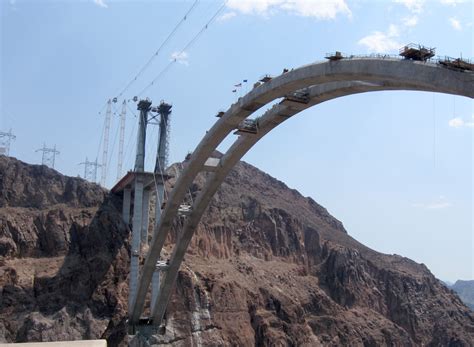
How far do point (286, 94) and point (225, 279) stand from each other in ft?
156

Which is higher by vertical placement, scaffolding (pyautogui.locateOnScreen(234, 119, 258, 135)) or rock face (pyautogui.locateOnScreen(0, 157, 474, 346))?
scaffolding (pyautogui.locateOnScreen(234, 119, 258, 135))

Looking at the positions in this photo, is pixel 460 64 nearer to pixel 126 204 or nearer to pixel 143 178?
pixel 143 178

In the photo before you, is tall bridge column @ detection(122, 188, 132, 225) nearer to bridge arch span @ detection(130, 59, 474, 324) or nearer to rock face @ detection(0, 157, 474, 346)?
rock face @ detection(0, 157, 474, 346)

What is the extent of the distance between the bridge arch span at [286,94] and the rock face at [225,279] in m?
14.8

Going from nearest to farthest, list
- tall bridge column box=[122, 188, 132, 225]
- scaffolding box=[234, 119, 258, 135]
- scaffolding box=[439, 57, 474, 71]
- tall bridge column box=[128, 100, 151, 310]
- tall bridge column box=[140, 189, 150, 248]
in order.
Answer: scaffolding box=[439, 57, 474, 71]
scaffolding box=[234, 119, 258, 135]
tall bridge column box=[128, 100, 151, 310]
tall bridge column box=[140, 189, 150, 248]
tall bridge column box=[122, 188, 132, 225]

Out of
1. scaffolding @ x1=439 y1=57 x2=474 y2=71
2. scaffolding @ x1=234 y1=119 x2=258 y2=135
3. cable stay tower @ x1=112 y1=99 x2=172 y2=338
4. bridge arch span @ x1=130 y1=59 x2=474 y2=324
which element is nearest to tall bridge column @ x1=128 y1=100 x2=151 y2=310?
cable stay tower @ x1=112 y1=99 x2=172 y2=338

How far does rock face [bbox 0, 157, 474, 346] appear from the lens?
199 ft

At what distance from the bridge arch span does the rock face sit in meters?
14.8

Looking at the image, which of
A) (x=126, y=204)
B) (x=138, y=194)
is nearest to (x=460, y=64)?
(x=138, y=194)

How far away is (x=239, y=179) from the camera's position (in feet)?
342

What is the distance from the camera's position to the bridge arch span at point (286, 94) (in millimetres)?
19094

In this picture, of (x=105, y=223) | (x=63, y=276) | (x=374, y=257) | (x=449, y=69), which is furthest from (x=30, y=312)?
(x=374, y=257)

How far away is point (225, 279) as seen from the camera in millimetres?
72375

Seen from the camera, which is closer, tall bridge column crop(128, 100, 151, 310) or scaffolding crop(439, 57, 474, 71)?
scaffolding crop(439, 57, 474, 71)
